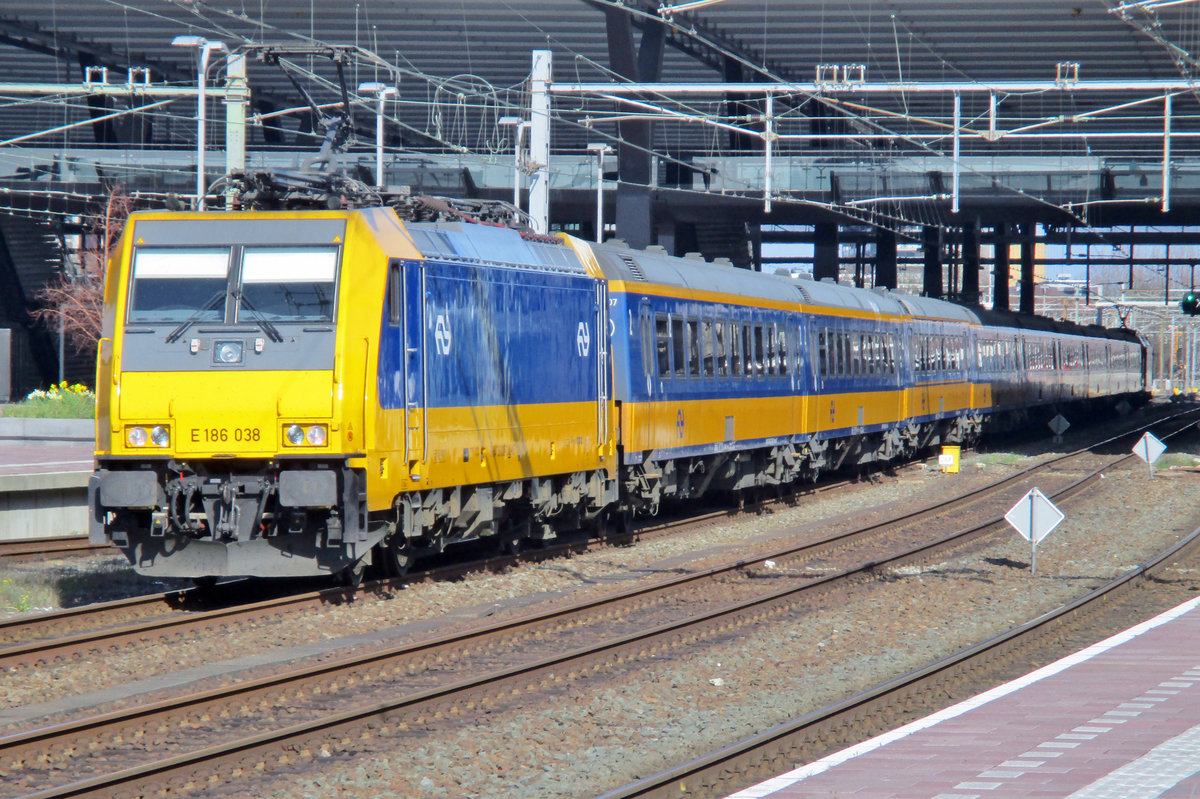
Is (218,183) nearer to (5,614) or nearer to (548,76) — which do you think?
(5,614)

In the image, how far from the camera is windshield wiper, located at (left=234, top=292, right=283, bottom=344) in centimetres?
1230

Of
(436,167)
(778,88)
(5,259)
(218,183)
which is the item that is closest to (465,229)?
(218,183)

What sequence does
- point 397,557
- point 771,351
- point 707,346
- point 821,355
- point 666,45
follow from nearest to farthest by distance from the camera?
1. point 397,557
2. point 707,346
3. point 771,351
4. point 821,355
5. point 666,45

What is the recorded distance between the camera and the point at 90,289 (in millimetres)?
44750

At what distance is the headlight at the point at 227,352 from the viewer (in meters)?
12.3

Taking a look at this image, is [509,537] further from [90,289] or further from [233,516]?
[90,289]

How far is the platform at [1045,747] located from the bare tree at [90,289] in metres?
33.5

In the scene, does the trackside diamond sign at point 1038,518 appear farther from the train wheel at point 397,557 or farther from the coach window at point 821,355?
the coach window at point 821,355

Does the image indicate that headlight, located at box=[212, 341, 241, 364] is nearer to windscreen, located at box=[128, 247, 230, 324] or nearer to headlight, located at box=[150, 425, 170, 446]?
windscreen, located at box=[128, 247, 230, 324]

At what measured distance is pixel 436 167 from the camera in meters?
45.5

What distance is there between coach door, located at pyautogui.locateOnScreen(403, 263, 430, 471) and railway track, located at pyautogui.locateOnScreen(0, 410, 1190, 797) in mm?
1996

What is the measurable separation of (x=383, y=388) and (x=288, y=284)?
1.20 metres

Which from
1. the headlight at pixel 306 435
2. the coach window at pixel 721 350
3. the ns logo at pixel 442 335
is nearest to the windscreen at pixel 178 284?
the headlight at pixel 306 435

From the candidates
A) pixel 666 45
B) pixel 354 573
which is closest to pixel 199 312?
pixel 354 573
